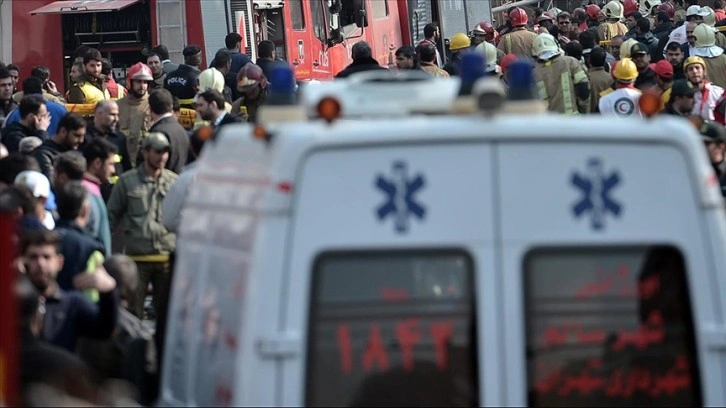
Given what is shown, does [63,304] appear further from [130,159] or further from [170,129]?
[130,159]

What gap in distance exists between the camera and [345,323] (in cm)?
439

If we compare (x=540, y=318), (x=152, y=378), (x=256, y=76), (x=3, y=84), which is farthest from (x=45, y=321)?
(x=3, y=84)

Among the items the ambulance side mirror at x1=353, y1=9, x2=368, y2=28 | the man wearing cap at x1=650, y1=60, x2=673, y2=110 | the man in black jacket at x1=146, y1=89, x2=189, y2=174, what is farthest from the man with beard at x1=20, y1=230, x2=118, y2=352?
the ambulance side mirror at x1=353, y1=9, x2=368, y2=28

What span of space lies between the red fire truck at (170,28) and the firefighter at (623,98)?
262 inches

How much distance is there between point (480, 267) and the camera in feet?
14.4

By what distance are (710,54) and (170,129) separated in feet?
23.0

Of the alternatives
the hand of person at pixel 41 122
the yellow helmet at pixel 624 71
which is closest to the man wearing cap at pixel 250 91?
the hand of person at pixel 41 122

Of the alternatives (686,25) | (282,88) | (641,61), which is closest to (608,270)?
(282,88)

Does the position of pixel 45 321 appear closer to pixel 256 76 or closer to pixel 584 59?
pixel 256 76

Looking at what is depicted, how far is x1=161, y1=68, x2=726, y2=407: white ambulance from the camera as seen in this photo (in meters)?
4.34

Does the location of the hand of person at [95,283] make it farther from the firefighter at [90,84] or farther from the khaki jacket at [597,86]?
the khaki jacket at [597,86]

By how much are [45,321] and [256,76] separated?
731 cm

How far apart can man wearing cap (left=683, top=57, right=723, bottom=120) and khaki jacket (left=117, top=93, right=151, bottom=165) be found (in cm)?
441

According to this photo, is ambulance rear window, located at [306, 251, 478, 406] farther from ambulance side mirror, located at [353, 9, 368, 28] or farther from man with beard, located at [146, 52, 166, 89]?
ambulance side mirror, located at [353, 9, 368, 28]
